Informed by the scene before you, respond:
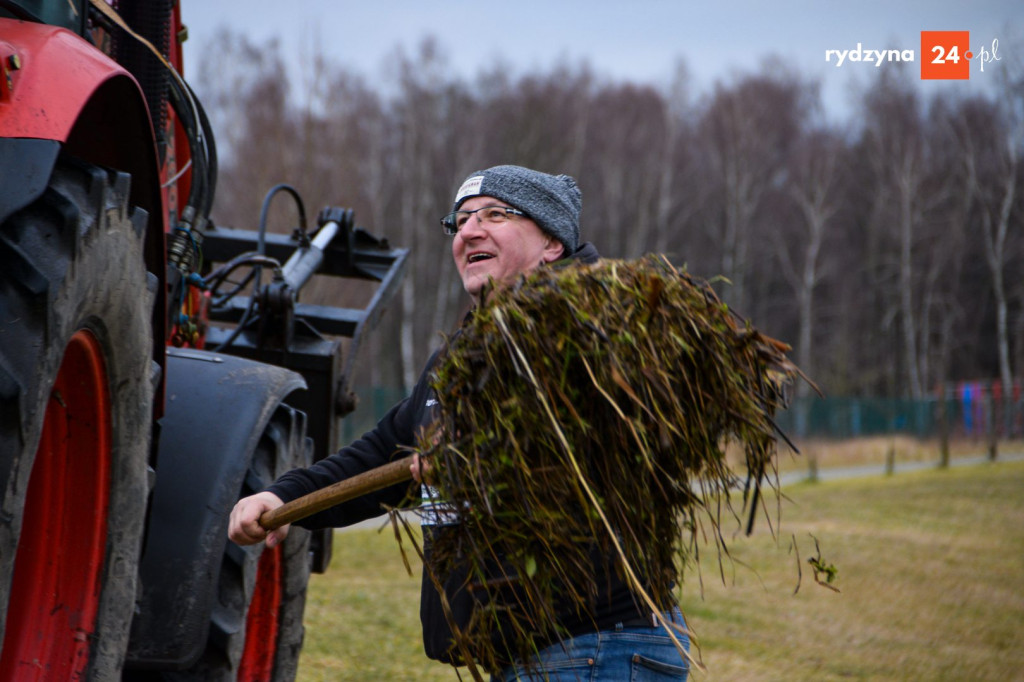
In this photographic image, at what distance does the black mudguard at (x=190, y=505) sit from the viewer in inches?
107

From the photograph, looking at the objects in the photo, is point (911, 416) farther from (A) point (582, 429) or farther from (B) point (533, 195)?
(A) point (582, 429)

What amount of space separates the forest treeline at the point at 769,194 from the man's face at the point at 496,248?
23.3 m

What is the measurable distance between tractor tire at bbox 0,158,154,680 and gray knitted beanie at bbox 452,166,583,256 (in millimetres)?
736

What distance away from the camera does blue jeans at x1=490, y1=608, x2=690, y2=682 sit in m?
2.14

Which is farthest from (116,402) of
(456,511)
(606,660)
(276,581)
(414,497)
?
(276,581)

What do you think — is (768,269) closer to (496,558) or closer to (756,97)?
(756,97)

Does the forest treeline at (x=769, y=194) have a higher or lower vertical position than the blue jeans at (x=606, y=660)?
higher

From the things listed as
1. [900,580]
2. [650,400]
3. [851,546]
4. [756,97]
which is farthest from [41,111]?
[756,97]

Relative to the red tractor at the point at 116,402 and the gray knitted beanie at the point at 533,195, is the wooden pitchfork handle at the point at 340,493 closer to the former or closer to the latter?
the red tractor at the point at 116,402

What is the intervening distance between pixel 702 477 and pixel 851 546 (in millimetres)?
8846

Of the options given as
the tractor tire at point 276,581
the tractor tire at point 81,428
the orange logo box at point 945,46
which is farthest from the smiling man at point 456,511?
the orange logo box at point 945,46

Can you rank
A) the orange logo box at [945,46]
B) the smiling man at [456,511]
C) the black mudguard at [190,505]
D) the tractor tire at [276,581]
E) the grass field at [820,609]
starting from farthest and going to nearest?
1. the orange logo box at [945,46]
2. the grass field at [820,609]
3. the tractor tire at [276,581]
4. the black mudguard at [190,505]
5. the smiling man at [456,511]

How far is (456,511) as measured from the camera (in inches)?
75.9

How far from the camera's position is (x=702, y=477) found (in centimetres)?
210
